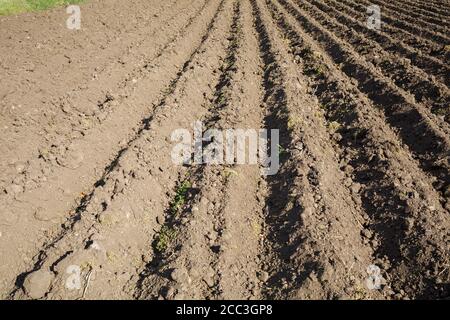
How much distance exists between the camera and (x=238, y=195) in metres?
4.21

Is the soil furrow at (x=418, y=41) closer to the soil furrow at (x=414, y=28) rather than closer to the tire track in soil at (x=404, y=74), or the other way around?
the soil furrow at (x=414, y=28)

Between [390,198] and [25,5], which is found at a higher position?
[25,5]

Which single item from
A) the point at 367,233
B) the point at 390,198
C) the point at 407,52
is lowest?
the point at 367,233

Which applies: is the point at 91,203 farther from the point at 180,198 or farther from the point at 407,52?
the point at 407,52

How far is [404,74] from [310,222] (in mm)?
4439

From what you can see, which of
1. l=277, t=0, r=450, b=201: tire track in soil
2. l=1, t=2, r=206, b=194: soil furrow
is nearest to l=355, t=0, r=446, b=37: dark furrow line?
l=277, t=0, r=450, b=201: tire track in soil

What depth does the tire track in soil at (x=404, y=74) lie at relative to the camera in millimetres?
5895

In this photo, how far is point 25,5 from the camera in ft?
37.1

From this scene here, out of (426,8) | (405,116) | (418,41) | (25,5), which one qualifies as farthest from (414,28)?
(25,5)

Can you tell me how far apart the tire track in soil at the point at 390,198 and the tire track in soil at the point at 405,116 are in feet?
0.64

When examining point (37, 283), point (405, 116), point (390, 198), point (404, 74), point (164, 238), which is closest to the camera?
point (37, 283)

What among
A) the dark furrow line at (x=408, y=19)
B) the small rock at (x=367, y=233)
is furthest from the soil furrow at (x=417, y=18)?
the small rock at (x=367, y=233)

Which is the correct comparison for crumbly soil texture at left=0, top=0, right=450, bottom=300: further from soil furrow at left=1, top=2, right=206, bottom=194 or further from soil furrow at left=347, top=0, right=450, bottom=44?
soil furrow at left=347, top=0, right=450, bottom=44

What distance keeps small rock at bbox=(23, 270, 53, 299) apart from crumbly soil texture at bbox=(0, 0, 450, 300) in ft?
0.03
